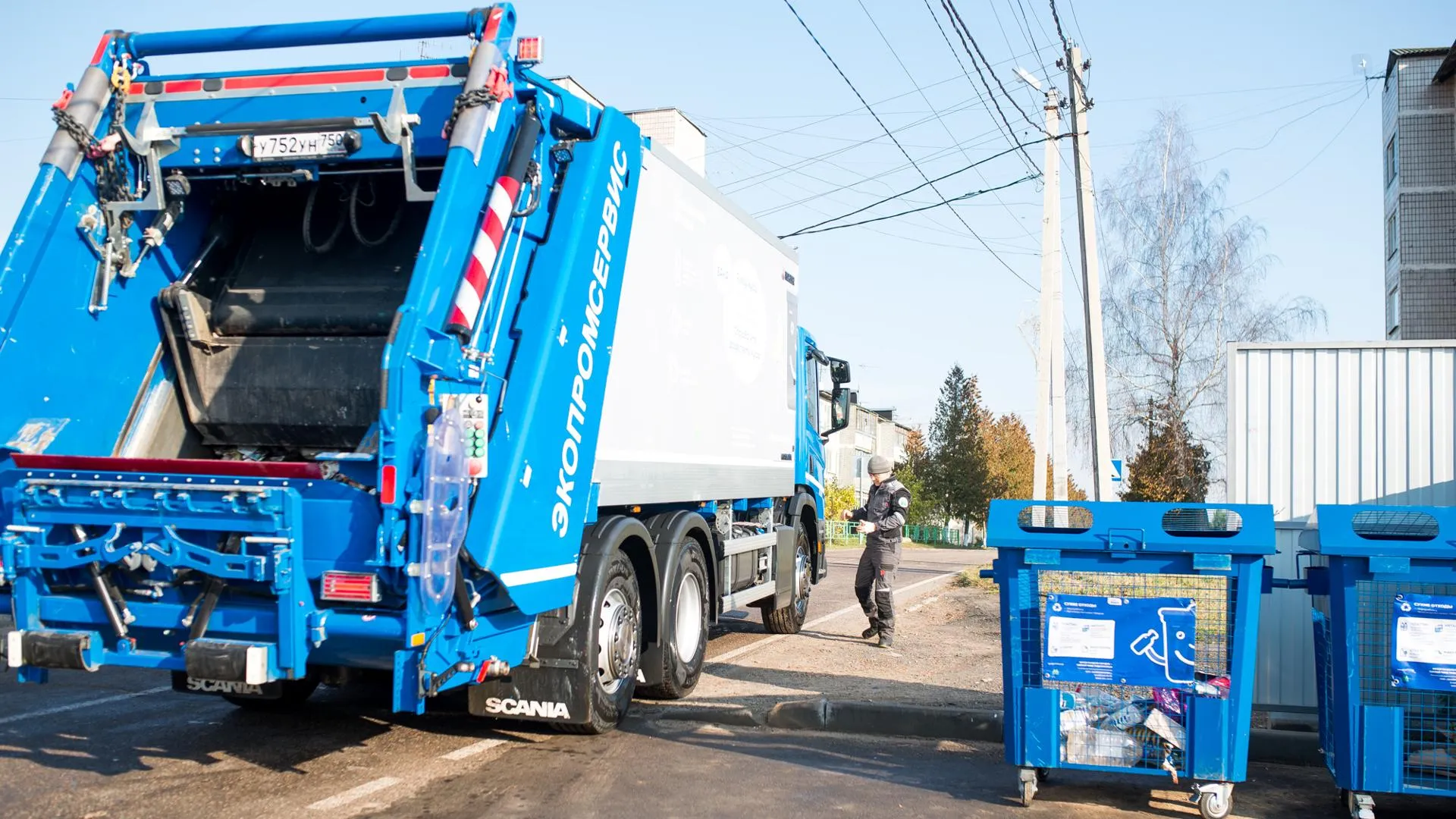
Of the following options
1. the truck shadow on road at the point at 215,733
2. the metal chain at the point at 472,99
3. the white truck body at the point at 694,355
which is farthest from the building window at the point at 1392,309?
the metal chain at the point at 472,99

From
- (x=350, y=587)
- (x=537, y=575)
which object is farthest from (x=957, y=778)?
(x=350, y=587)

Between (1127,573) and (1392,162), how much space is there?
128 feet

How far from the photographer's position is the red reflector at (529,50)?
5.50 metres

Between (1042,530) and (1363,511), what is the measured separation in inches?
52.3

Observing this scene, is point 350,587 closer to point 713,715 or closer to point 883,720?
point 713,715

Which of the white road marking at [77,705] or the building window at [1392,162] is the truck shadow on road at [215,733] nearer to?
the white road marking at [77,705]

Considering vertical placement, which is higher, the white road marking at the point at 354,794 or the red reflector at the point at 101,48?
the red reflector at the point at 101,48

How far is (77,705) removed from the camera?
23.3ft

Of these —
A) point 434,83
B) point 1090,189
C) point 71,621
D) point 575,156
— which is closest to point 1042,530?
point 575,156

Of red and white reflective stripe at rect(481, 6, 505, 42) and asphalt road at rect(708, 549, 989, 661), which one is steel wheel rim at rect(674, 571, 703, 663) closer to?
asphalt road at rect(708, 549, 989, 661)

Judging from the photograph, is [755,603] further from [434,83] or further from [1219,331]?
[1219,331]

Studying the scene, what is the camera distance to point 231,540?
15.9 feet

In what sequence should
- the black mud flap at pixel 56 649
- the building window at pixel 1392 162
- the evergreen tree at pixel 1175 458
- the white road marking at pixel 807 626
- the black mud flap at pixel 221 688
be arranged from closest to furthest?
the black mud flap at pixel 56 649, the black mud flap at pixel 221 688, the white road marking at pixel 807 626, the evergreen tree at pixel 1175 458, the building window at pixel 1392 162

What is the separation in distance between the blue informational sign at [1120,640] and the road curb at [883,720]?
141 cm
